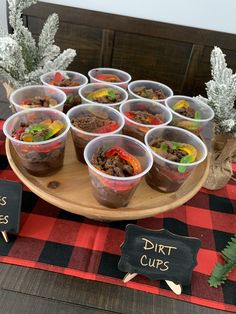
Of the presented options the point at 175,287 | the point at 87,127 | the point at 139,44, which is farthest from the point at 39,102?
the point at 139,44

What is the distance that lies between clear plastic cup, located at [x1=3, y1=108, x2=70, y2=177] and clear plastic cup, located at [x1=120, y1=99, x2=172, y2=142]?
198 millimetres

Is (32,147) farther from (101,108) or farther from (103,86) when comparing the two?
(103,86)

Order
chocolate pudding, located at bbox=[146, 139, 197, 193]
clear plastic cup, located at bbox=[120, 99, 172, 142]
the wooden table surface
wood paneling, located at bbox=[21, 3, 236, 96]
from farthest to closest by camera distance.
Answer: wood paneling, located at bbox=[21, 3, 236, 96], clear plastic cup, located at bbox=[120, 99, 172, 142], chocolate pudding, located at bbox=[146, 139, 197, 193], the wooden table surface

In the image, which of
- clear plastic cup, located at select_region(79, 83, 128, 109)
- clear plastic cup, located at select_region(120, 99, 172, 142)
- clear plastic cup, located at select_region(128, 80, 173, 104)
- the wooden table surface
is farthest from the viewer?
clear plastic cup, located at select_region(128, 80, 173, 104)

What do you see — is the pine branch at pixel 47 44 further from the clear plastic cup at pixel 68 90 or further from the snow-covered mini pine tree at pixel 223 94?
the snow-covered mini pine tree at pixel 223 94

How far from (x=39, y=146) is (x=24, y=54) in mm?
452

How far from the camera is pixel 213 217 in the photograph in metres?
0.91

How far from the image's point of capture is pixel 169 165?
29.4 inches

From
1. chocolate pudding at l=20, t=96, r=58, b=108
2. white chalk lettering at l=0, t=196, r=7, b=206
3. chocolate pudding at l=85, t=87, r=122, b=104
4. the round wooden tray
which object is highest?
chocolate pudding at l=85, t=87, r=122, b=104

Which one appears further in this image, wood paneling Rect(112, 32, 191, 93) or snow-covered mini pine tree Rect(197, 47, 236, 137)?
wood paneling Rect(112, 32, 191, 93)

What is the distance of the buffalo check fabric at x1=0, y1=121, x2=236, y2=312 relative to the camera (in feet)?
2.35

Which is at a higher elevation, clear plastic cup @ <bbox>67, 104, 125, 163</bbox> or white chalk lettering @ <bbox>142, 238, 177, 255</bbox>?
clear plastic cup @ <bbox>67, 104, 125, 163</bbox>

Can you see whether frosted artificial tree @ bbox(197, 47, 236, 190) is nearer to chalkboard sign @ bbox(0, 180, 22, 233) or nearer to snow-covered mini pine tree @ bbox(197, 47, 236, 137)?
snow-covered mini pine tree @ bbox(197, 47, 236, 137)

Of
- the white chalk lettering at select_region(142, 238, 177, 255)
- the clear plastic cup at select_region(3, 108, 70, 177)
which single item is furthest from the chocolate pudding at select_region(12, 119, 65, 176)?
the white chalk lettering at select_region(142, 238, 177, 255)
